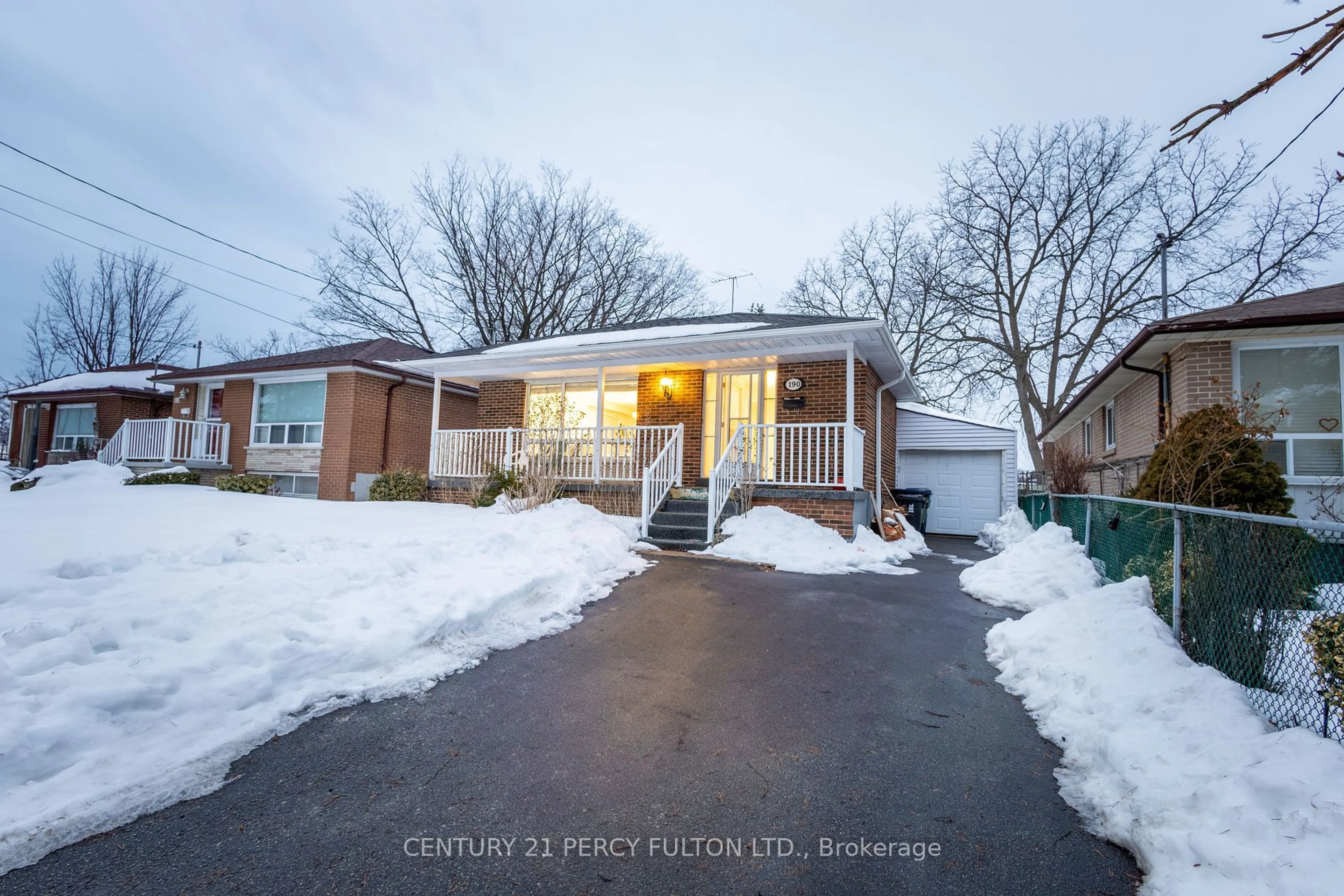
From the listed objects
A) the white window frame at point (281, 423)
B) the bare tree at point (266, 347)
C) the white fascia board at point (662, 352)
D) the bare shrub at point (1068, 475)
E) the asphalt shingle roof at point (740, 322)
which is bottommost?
the bare shrub at point (1068, 475)

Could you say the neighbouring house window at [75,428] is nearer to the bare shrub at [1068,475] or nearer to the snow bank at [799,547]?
the snow bank at [799,547]

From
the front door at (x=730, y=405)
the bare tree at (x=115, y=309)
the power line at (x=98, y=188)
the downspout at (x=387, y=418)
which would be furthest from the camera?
the bare tree at (x=115, y=309)

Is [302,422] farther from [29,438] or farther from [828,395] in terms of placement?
[29,438]

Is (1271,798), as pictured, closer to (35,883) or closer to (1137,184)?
(35,883)

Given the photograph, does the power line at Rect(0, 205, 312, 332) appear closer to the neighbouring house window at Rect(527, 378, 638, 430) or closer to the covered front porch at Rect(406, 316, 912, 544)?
the covered front porch at Rect(406, 316, 912, 544)

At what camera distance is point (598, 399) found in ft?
36.0

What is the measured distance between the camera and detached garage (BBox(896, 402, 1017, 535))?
14.2 metres

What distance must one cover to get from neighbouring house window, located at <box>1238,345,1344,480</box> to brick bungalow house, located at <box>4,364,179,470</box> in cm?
2496

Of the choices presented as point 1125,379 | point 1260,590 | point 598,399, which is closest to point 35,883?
point 1260,590

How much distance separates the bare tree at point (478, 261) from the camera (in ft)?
74.3

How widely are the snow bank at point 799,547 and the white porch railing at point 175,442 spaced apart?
14.3 m

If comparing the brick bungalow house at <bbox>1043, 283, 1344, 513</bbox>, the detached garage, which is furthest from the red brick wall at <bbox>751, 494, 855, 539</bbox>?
the detached garage

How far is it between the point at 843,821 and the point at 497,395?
40.1 feet

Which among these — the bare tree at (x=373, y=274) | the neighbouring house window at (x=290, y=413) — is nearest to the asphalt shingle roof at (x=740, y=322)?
the neighbouring house window at (x=290, y=413)
